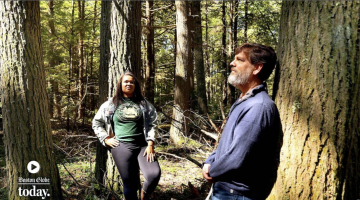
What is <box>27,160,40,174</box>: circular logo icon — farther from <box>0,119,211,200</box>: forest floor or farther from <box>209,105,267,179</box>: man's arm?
<box>209,105,267,179</box>: man's arm

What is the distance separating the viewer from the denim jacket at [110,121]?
3938mm

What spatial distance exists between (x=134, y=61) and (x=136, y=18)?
873 millimetres

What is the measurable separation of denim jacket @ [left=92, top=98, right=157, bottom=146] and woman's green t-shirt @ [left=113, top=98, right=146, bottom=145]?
0.08 m

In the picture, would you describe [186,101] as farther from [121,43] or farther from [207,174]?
[207,174]

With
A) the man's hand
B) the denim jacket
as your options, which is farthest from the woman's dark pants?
the man's hand

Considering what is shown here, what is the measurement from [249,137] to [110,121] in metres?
2.78

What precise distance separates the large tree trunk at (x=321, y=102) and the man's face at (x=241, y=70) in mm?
393

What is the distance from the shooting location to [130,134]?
151 inches

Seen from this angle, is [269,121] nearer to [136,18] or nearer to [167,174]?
[136,18]

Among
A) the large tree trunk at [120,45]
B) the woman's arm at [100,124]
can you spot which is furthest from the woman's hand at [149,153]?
the large tree trunk at [120,45]

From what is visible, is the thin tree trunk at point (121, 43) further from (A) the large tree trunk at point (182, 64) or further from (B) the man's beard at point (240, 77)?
(A) the large tree trunk at point (182, 64)


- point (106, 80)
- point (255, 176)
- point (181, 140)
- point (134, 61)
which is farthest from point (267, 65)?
point (181, 140)

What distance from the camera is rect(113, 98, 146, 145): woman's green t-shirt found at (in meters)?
3.83

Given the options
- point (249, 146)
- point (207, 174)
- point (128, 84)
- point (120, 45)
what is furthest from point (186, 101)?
point (249, 146)
